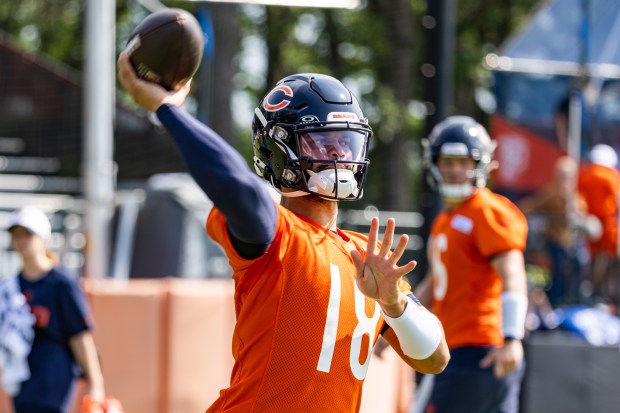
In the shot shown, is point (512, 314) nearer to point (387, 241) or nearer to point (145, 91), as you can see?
point (387, 241)

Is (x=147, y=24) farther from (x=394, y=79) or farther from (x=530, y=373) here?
(x=394, y=79)

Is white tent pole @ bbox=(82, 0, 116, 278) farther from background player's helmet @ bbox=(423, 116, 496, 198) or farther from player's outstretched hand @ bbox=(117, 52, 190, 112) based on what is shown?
player's outstretched hand @ bbox=(117, 52, 190, 112)

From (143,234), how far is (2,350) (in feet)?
20.6

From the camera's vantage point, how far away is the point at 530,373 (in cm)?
867

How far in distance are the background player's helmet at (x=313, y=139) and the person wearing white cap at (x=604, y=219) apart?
297 inches


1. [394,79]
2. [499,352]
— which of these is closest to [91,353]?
[499,352]

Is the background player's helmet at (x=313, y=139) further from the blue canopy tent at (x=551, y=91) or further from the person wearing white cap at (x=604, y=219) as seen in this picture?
the blue canopy tent at (x=551, y=91)

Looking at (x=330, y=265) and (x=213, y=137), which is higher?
(x=213, y=137)

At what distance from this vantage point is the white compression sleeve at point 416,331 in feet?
11.6

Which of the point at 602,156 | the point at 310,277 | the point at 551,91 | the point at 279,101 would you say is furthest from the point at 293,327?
the point at 551,91

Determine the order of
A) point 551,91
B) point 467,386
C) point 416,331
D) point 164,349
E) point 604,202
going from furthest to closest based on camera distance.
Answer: point 551,91 < point 604,202 < point 164,349 < point 467,386 < point 416,331

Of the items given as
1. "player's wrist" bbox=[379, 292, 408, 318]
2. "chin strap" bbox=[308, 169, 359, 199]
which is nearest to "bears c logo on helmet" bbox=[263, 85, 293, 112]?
"chin strap" bbox=[308, 169, 359, 199]

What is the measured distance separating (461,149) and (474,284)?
741 mm

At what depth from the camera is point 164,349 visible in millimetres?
9359
